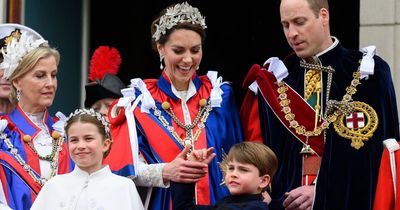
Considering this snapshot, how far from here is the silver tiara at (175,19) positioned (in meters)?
6.32

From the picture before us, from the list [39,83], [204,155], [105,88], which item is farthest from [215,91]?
[105,88]

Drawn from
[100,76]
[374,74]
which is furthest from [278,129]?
[100,76]

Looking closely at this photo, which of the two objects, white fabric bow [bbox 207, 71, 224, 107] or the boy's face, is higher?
white fabric bow [bbox 207, 71, 224, 107]

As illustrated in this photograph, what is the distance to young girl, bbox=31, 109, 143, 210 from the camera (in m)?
5.79

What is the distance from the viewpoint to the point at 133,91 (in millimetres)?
6465

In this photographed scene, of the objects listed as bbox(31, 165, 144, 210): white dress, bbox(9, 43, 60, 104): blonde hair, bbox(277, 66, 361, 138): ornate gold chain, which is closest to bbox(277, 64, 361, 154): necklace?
bbox(277, 66, 361, 138): ornate gold chain

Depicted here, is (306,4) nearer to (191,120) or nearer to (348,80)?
(348,80)

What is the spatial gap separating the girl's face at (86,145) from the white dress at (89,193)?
5 cm

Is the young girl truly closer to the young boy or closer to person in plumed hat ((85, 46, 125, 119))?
the young boy

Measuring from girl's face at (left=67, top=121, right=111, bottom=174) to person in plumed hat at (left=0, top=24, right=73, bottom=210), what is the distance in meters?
0.49

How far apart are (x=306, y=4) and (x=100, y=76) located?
1.93 metres

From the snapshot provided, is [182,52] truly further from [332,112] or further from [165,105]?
[332,112]

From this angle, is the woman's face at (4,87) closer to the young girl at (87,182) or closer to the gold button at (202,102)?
the young girl at (87,182)

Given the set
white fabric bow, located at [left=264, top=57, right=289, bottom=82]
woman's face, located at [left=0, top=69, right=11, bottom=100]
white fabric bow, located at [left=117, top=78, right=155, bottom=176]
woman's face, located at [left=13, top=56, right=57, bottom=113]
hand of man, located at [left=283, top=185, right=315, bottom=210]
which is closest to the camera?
hand of man, located at [left=283, top=185, right=315, bottom=210]
